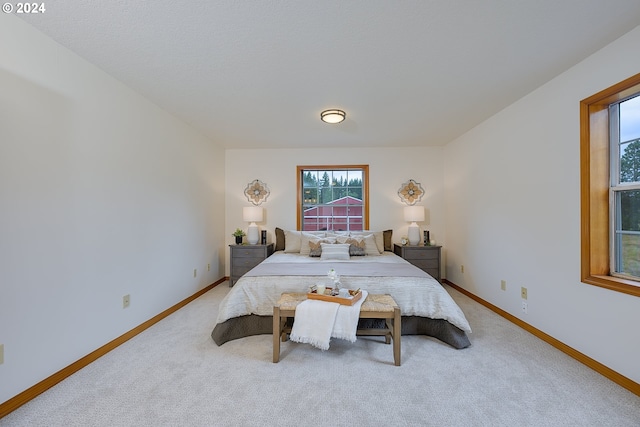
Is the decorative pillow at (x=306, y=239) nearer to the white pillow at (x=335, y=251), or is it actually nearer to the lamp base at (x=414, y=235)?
the white pillow at (x=335, y=251)

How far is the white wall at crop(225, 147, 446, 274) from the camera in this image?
4.69 meters

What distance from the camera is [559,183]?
2.38 m

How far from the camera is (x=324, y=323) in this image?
7.08ft

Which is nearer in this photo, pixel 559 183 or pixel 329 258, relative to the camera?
pixel 559 183

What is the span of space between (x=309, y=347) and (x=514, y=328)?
2.05 metres

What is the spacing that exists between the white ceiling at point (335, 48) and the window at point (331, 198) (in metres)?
1.83

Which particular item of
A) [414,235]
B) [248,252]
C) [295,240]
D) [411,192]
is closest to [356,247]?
[295,240]

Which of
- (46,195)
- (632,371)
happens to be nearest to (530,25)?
(632,371)

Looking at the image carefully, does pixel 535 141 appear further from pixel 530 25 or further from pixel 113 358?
pixel 113 358

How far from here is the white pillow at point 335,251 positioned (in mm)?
3611

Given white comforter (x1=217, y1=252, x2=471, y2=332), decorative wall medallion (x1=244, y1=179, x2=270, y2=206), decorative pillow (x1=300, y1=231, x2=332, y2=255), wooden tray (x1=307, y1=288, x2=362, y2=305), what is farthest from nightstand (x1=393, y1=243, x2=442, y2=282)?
decorative wall medallion (x1=244, y1=179, x2=270, y2=206)

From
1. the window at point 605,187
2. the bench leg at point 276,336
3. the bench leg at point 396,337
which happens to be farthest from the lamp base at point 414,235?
the bench leg at point 276,336

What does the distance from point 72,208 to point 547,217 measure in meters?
3.91

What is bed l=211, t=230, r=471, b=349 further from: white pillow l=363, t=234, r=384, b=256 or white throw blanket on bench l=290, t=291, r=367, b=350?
white pillow l=363, t=234, r=384, b=256
